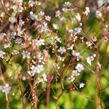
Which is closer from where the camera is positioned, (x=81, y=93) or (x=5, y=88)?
(x=5, y=88)

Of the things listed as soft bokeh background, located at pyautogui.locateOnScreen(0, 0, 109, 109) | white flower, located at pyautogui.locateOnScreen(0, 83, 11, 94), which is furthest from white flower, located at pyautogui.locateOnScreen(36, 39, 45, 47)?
white flower, located at pyautogui.locateOnScreen(0, 83, 11, 94)

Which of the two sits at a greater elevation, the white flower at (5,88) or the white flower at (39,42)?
the white flower at (39,42)

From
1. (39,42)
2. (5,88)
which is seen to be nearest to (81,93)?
(39,42)

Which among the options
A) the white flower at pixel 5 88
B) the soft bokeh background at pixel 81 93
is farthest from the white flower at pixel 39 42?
the white flower at pixel 5 88

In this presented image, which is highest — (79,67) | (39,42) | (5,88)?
(39,42)

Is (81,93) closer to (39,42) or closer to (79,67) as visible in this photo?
(79,67)

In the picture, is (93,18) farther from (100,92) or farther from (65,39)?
(100,92)

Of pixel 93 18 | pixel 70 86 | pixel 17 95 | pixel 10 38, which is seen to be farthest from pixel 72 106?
pixel 93 18

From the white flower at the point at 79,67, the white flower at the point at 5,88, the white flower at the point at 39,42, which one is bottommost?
the white flower at the point at 5,88

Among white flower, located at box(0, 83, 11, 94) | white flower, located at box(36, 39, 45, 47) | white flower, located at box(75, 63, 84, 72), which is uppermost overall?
white flower, located at box(36, 39, 45, 47)

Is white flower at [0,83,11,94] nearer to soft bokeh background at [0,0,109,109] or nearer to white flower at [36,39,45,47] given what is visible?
soft bokeh background at [0,0,109,109]

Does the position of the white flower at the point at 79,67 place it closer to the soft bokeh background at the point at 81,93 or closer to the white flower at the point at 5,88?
the soft bokeh background at the point at 81,93
